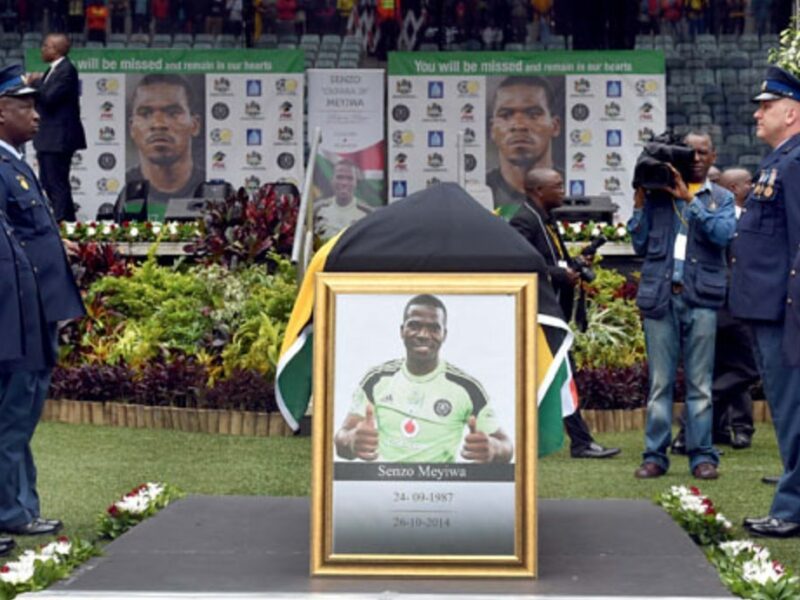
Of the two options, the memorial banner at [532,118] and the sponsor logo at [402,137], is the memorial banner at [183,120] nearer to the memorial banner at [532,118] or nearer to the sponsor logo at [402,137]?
the sponsor logo at [402,137]

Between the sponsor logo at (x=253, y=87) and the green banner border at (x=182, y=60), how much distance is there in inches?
4.4

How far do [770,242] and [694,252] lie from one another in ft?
5.26

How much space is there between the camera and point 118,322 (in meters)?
14.5

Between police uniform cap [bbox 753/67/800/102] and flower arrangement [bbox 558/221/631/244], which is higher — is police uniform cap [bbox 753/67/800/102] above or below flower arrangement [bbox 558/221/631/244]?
above

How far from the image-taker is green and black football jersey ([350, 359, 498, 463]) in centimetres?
694

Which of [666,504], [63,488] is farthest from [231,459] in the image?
[666,504]

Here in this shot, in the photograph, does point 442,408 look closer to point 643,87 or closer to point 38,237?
point 38,237

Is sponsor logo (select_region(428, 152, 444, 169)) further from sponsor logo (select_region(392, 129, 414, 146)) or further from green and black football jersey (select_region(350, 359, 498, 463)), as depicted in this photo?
green and black football jersey (select_region(350, 359, 498, 463))

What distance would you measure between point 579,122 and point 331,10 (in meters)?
3.32

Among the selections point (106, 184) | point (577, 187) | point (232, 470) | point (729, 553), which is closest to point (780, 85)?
point (729, 553)

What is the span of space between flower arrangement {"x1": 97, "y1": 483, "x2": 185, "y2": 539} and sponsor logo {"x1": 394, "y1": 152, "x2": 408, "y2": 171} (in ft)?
46.5

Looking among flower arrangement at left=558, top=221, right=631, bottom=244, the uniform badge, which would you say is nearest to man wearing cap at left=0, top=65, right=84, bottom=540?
the uniform badge

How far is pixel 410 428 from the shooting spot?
6957 millimetres

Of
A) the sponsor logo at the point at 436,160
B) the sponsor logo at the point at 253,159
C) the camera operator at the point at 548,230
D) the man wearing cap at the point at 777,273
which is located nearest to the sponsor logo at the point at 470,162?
the sponsor logo at the point at 436,160
